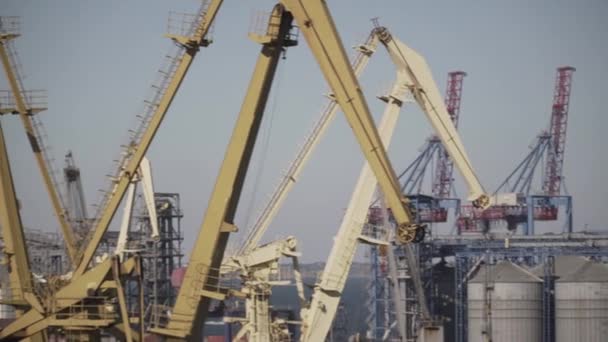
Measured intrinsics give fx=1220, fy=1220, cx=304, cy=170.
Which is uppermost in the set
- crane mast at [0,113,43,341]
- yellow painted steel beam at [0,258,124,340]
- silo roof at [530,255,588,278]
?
silo roof at [530,255,588,278]

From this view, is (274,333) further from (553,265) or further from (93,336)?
(553,265)

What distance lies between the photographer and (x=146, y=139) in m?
37.2

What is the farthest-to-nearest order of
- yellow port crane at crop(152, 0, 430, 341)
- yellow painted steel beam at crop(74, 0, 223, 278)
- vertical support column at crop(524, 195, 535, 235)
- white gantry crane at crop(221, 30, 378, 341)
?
vertical support column at crop(524, 195, 535, 235) < white gantry crane at crop(221, 30, 378, 341) < yellow painted steel beam at crop(74, 0, 223, 278) < yellow port crane at crop(152, 0, 430, 341)

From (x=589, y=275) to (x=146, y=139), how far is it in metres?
43.5

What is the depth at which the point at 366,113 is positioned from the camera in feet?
106

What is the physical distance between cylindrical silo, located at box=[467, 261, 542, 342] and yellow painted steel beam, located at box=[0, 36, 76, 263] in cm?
3645

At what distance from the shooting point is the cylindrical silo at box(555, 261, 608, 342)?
72.7 m

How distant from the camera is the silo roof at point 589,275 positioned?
73.4 meters

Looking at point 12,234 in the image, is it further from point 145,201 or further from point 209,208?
point 145,201

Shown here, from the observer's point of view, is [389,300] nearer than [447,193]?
Yes

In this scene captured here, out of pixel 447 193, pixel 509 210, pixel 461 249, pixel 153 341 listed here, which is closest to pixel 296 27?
pixel 153 341

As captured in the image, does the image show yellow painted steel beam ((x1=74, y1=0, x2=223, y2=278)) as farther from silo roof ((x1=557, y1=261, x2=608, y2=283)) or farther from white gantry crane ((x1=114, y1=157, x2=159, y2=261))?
silo roof ((x1=557, y1=261, x2=608, y2=283))

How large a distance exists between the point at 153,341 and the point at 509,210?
49793 millimetres

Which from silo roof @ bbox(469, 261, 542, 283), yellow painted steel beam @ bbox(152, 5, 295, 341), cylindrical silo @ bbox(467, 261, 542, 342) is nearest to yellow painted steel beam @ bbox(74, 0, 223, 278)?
yellow painted steel beam @ bbox(152, 5, 295, 341)
